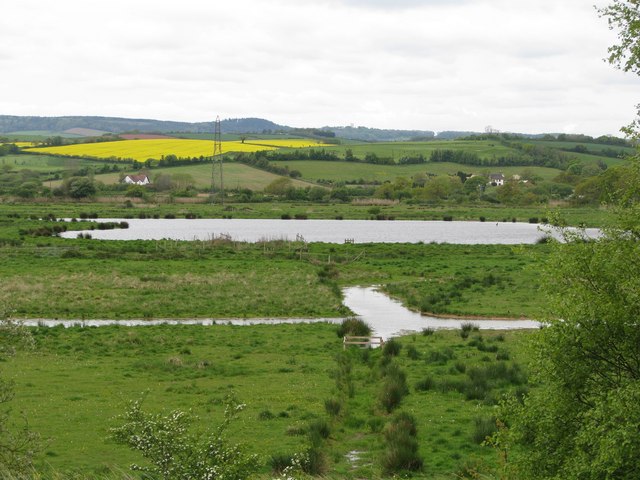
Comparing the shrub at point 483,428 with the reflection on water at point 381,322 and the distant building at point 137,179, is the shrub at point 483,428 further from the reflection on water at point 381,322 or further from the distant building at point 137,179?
the distant building at point 137,179

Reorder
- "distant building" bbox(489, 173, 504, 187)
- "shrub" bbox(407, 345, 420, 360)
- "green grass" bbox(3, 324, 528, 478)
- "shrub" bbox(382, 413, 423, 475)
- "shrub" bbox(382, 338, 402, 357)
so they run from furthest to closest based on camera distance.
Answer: "distant building" bbox(489, 173, 504, 187), "shrub" bbox(382, 338, 402, 357), "shrub" bbox(407, 345, 420, 360), "green grass" bbox(3, 324, 528, 478), "shrub" bbox(382, 413, 423, 475)

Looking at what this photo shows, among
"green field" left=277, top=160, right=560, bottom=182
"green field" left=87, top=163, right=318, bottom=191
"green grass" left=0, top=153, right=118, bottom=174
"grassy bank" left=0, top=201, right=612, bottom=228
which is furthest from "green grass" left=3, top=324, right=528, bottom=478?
"green grass" left=0, top=153, right=118, bottom=174

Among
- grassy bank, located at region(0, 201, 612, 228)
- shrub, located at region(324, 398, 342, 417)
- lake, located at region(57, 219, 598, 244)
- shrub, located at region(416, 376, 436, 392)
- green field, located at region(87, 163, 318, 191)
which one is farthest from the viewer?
green field, located at region(87, 163, 318, 191)

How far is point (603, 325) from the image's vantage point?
12109 mm

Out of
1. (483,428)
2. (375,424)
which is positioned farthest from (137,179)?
(483,428)

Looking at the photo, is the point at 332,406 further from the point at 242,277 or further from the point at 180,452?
the point at 242,277

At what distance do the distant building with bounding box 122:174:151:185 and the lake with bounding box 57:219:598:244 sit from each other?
45.0 meters

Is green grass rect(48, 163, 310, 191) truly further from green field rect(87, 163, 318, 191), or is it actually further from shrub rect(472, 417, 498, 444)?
shrub rect(472, 417, 498, 444)

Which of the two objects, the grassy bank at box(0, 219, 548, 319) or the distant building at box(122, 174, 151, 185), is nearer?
the grassy bank at box(0, 219, 548, 319)

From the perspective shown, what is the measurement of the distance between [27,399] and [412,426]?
39.6ft

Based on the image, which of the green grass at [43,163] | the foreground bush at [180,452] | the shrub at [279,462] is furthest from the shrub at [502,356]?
the green grass at [43,163]

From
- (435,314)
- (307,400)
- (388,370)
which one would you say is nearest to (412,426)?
(307,400)

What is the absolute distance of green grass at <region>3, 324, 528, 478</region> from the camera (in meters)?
19.5

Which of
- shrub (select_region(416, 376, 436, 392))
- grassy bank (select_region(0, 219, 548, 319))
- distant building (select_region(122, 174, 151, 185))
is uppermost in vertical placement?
distant building (select_region(122, 174, 151, 185))
